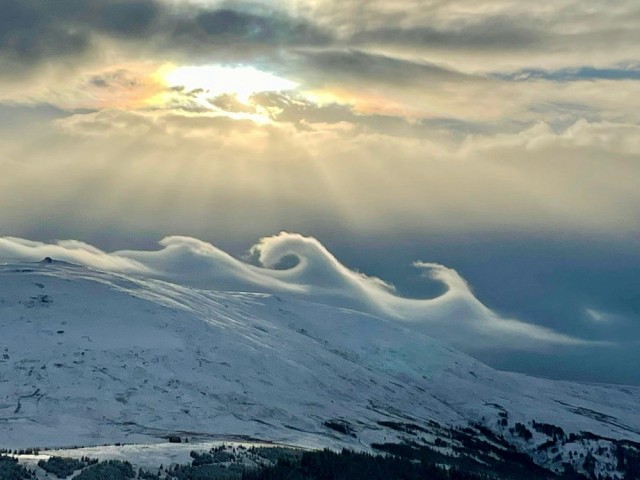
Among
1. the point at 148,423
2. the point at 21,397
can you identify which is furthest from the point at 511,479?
the point at 21,397

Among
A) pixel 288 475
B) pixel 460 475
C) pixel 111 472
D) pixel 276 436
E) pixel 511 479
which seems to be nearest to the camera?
pixel 111 472

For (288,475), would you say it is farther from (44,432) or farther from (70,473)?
(44,432)

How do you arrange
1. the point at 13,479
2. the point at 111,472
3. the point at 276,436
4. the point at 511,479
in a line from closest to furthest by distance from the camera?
1. the point at 13,479
2. the point at 111,472
3. the point at 511,479
4. the point at 276,436

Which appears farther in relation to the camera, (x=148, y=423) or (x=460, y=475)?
(x=148, y=423)

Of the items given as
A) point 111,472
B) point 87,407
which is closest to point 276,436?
point 87,407

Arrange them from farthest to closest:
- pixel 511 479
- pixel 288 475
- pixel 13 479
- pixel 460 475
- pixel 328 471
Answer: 1. pixel 511 479
2. pixel 460 475
3. pixel 328 471
4. pixel 288 475
5. pixel 13 479

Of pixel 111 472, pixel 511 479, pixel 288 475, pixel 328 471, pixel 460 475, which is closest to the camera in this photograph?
pixel 111 472

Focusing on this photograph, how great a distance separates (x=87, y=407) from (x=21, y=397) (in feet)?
42.2

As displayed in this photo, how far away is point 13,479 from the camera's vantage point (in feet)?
270

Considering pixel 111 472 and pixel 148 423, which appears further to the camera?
pixel 148 423

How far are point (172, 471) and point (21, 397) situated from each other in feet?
371

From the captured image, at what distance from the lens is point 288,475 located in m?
96.9

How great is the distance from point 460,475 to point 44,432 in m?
80.4

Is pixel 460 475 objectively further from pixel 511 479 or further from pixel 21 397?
pixel 21 397
